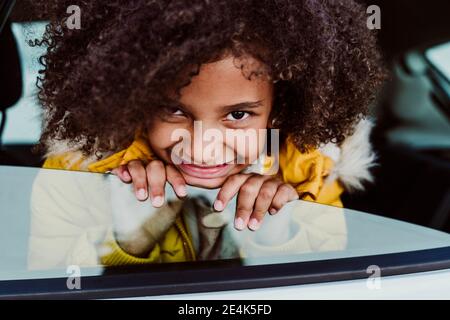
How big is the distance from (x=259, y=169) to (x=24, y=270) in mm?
498

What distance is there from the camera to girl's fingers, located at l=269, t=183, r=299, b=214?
139 cm

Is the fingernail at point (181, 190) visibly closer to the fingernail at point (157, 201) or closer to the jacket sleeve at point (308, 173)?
the fingernail at point (157, 201)

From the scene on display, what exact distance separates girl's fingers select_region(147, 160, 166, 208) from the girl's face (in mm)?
24

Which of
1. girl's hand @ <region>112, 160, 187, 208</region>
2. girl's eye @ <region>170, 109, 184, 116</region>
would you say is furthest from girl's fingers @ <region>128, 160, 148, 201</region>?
girl's eye @ <region>170, 109, 184, 116</region>

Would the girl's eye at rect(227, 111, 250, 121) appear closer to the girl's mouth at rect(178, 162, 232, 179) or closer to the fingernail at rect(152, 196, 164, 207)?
the girl's mouth at rect(178, 162, 232, 179)

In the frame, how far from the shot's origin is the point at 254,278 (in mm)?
1307

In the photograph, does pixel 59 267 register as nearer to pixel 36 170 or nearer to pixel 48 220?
pixel 48 220

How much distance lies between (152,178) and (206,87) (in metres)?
0.21

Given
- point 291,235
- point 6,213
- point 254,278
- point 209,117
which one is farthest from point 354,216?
point 6,213

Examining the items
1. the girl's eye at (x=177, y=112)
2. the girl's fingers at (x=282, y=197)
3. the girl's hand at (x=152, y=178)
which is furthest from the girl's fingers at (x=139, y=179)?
the girl's fingers at (x=282, y=197)

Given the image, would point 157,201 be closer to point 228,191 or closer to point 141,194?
point 141,194

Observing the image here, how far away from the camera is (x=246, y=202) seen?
1.38 meters

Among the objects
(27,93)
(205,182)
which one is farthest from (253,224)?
(27,93)

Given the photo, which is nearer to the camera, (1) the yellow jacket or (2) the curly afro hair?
(2) the curly afro hair
